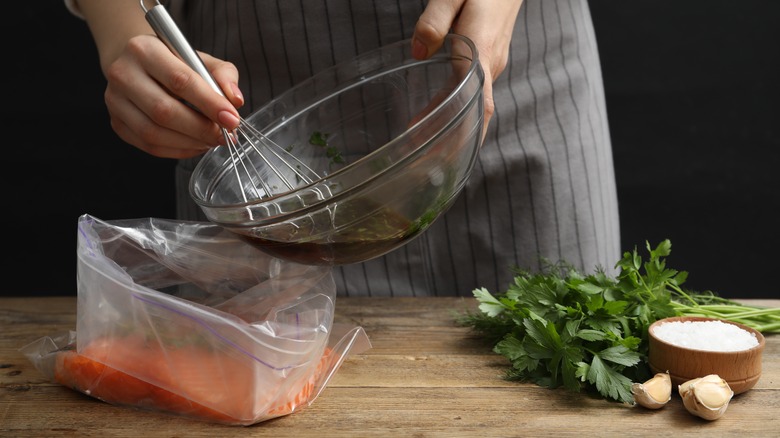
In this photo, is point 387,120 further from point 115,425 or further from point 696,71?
point 696,71

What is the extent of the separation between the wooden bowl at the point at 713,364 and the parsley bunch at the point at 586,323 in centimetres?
3

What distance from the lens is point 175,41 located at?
81 cm

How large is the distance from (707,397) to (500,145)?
54 centimetres

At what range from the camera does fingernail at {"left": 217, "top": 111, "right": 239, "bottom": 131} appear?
30.8 inches

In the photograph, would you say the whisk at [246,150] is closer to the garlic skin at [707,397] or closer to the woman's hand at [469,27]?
the woman's hand at [469,27]

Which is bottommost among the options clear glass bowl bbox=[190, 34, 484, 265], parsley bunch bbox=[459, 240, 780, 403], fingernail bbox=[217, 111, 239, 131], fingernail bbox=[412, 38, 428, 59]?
parsley bunch bbox=[459, 240, 780, 403]

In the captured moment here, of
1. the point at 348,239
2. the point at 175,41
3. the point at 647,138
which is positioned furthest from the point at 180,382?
the point at 647,138

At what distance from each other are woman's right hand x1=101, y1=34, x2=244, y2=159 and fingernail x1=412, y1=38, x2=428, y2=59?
0.19m

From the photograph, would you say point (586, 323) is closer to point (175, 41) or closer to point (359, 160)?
point (359, 160)

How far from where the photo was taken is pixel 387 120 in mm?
946

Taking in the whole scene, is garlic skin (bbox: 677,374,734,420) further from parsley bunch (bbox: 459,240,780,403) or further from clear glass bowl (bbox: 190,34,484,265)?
clear glass bowl (bbox: 190,34,484,265)

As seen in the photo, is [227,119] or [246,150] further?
[246,150]

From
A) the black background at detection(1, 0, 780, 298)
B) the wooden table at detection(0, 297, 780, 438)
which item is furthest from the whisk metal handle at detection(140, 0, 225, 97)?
the black background at detection(1, 0, 780, 298)

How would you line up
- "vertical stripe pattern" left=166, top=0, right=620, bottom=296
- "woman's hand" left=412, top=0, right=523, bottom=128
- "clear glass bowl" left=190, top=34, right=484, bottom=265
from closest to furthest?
"clear glass bowl" left=190, top=34, right=484, bottom=265 → "woman's hand" left=412, top=0, right=523, bottom=128 → "vertical stripe pattern" left=166, top=0, right=620, bottom=296
